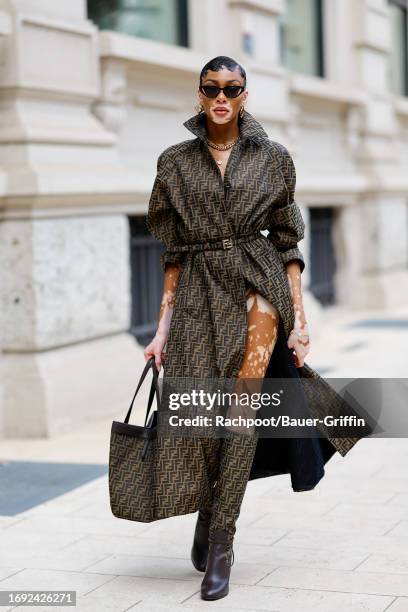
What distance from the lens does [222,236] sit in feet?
13.5

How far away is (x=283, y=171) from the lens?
4.17 meters

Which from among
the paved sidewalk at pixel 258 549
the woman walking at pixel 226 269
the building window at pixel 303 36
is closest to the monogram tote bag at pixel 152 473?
the woman walking at pixel 226 269

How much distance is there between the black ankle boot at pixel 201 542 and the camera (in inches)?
168

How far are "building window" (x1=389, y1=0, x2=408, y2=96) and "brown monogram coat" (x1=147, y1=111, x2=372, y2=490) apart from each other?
1217 cm

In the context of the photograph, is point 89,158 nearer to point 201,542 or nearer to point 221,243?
point 221,243

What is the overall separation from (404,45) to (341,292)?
4579 mm

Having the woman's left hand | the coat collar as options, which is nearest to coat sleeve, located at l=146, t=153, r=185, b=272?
the coat collar

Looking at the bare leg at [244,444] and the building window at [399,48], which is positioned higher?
the building window at [399,48]

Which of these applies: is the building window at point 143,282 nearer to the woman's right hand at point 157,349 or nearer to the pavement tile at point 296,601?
the woman's right hand at point 157,349

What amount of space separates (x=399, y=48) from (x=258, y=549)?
42.1 ft

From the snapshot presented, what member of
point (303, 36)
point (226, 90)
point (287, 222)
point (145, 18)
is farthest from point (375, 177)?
point (226, 90)

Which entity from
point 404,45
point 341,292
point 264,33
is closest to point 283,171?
point 264,33

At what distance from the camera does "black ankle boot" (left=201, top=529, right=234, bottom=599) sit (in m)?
3.99

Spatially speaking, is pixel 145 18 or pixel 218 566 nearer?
pixel 218 566
